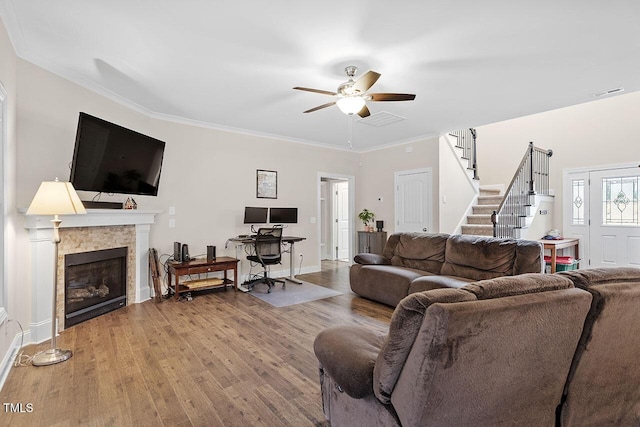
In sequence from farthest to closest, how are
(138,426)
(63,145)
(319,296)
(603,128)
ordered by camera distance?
(603,128) < (319,296) < (63,145) < (138,426)

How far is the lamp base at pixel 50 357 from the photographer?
2473 mm

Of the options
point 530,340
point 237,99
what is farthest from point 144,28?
point 530,340

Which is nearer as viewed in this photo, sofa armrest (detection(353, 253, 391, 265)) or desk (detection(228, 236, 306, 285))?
sofa armrest (detection(353, 253, 391, 265))

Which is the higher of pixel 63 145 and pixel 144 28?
pixel 144 28

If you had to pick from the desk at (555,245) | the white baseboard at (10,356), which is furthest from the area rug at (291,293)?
the desk at (555,245)

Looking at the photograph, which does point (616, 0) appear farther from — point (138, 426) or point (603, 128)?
point (603, 128)

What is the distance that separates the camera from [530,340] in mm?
1176

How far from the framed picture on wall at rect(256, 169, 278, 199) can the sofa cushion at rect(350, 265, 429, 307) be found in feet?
7.06

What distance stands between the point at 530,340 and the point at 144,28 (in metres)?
3.11

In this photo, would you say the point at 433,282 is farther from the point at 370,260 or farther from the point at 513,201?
the point at 513,201

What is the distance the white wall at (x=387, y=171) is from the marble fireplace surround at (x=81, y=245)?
13.9 feet

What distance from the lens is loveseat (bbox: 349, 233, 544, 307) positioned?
11.3 feet

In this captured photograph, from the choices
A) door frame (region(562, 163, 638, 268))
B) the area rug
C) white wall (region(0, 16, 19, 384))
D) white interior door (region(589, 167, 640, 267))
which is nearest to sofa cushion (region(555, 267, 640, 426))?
the area rug

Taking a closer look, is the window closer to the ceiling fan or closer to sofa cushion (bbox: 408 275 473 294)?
sofa cushion (bbox: 408 275 473 294)
